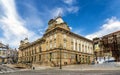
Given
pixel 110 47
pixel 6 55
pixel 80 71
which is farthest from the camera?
pixel 6 55

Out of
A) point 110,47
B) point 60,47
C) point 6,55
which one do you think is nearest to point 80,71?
point 60,47

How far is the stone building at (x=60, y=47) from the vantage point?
181 feet

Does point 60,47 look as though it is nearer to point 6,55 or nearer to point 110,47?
point 110,47

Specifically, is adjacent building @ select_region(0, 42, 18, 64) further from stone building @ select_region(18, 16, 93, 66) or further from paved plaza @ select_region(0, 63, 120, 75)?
paved plaza @ select_region(0, 63, 120, 75)

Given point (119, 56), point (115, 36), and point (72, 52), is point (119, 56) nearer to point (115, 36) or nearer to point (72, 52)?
point (115, 36)

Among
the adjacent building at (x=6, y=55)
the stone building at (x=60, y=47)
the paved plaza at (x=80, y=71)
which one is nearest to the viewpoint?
the paved plaza at (x=80, y=71)

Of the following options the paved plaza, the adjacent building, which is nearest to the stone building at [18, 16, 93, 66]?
the paved plaza

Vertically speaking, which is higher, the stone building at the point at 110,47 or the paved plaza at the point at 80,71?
the stone building at the point at 110,47

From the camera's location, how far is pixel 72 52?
6053 cm

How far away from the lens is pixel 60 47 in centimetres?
5419

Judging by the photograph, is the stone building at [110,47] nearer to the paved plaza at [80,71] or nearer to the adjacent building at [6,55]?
the paved plaza at [80,71]

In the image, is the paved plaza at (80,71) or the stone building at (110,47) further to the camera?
the stone building at (110,47)

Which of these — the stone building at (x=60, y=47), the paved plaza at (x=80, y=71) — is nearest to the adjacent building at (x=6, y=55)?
the stone building at (x=60, y=47)

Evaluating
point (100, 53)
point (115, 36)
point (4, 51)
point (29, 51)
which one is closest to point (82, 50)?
point (100, 53)
